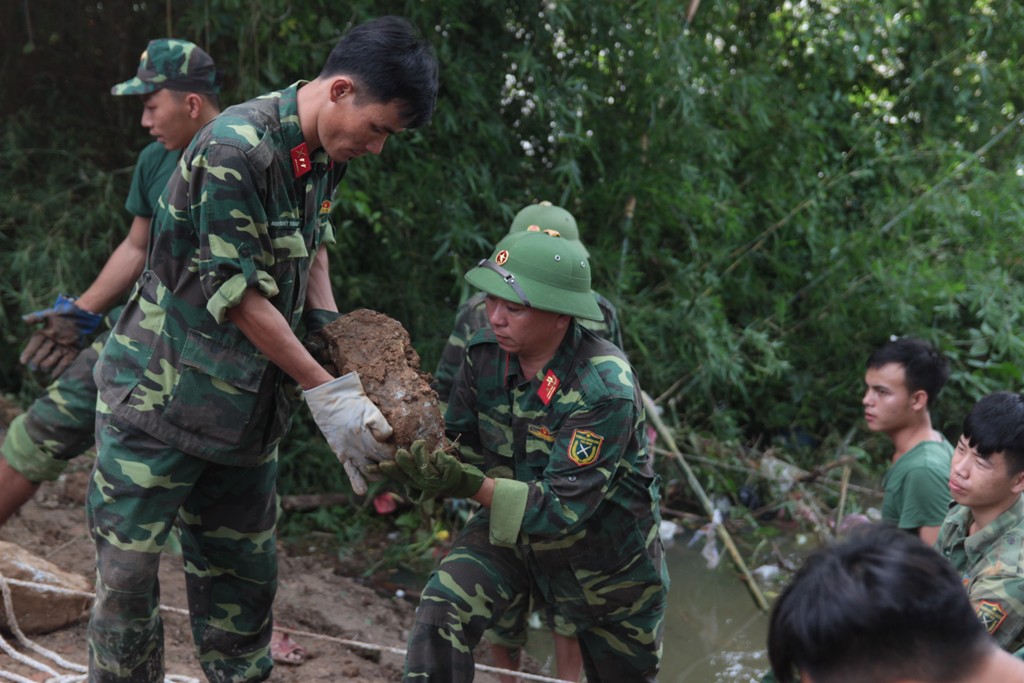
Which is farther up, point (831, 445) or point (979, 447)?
point (979, 447)

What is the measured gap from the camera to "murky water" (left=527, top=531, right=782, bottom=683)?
483 centimetres

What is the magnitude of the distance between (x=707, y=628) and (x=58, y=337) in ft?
10.7

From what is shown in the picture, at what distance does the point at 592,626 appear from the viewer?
11.0 feet

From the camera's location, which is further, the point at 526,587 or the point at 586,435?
the point at 526,587

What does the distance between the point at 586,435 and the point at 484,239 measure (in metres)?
2.75

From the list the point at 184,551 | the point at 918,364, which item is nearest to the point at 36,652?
the point at 184,551

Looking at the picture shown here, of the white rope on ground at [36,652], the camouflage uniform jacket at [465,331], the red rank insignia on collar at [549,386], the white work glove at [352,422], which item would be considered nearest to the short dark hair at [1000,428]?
the red rank insignia on collar at [549,386]

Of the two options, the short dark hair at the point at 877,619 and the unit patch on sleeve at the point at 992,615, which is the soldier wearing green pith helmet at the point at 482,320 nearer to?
the unit patch on sleeve at the point at 992,615

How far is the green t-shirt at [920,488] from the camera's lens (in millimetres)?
3840

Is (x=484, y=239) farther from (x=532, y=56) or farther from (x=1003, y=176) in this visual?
(x=1003, y=176)

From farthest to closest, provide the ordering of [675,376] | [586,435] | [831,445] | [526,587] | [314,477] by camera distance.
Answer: [831,445]
[675,376]
[314,477]
[526,587]
[586,435]

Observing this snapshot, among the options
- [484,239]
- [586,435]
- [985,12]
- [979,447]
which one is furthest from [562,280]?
[985,12]

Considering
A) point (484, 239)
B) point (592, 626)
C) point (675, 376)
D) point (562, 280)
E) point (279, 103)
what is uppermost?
point (279, 103)

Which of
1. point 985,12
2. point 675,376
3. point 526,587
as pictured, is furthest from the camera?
point 985,12
